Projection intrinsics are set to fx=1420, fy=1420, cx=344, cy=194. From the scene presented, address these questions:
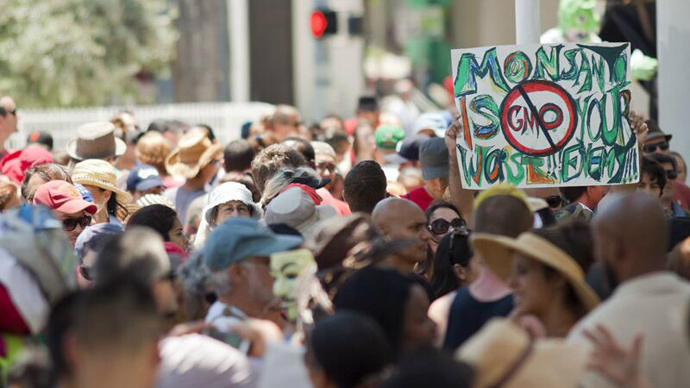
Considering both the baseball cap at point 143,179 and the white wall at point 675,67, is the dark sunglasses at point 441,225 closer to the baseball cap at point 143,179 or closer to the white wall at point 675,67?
the baseball cap at point 143,179

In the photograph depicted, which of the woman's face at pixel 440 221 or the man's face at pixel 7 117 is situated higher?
the man's face at pixel 7 117

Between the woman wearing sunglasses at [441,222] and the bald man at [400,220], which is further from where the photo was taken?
the woman wearing sunglasses at [441,222]

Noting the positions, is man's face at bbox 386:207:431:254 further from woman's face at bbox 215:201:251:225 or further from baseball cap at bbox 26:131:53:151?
baseball cap at bbox 26:131:53:151

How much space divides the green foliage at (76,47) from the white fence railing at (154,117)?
1.51 meters

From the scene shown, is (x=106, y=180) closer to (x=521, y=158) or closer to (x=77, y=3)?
(x=521, y=158)

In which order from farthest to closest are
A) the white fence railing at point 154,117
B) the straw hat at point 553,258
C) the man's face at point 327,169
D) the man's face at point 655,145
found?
the white fence railing at point 154,117 → the man's face at point 655,145 → the man's face at point 327,169 → the straw hat at point 553,258

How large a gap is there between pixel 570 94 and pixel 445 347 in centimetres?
352

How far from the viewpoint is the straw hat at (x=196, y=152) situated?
1115 cm

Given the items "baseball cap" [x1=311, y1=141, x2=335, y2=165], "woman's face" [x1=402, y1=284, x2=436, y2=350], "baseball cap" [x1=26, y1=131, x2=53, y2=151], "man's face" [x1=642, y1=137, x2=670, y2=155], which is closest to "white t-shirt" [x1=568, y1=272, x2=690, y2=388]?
"woman's face" [x1=402, y1=284, x2=436, y2=350]

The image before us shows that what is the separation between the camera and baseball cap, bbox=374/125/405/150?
41.8 feet

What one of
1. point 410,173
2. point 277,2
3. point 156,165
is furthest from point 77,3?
point 410,173

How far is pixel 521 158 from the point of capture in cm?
872

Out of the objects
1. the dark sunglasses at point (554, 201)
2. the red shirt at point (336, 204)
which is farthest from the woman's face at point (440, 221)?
the dark sunglasses at point (554, 201)

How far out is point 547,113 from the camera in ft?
28.8
